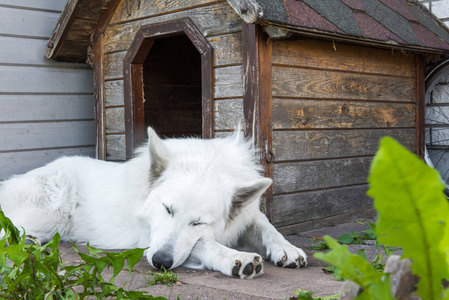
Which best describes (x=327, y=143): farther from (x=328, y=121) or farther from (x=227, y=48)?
(x=227, y=48)

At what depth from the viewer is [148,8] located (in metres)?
4.36

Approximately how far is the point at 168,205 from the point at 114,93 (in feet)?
7.17

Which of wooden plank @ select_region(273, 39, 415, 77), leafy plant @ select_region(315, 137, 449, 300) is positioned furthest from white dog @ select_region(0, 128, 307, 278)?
leafy plant @ select_region(315, 137, 449, 300)

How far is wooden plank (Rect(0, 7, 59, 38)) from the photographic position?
4.65 meters

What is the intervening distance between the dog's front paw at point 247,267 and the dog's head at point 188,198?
1.05ft

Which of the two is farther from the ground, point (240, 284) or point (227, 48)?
point (227, 48)

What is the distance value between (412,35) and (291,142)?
1591 millimetres

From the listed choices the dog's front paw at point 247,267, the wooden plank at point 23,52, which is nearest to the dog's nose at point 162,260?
the dog's front paw at point 247,267

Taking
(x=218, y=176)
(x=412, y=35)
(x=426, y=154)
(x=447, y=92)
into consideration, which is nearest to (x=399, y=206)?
(x=218, y=176)

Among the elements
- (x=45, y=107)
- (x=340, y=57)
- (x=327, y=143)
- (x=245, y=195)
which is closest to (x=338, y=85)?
(x=340, y=57)

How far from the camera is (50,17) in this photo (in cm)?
499

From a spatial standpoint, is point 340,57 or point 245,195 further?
point 340,57

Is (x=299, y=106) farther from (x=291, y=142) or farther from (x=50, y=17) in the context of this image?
(x=50, y=17)

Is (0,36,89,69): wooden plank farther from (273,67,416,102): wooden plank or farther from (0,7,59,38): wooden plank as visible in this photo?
(273,67,416,102): wooden plank
